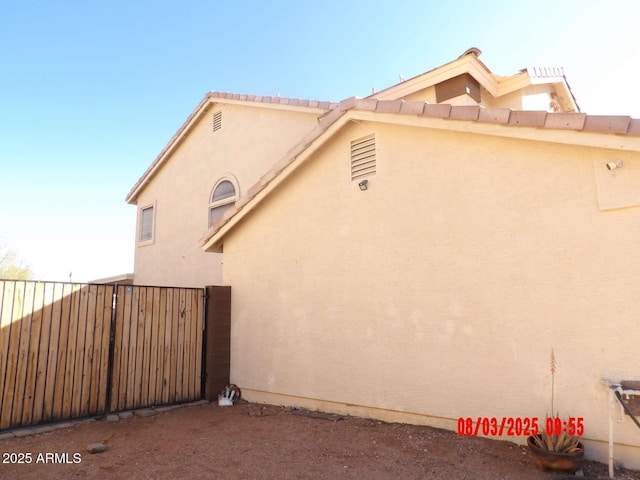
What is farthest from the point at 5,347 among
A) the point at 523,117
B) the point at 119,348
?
the point at 523,117

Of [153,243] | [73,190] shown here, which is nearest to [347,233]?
[153,243]

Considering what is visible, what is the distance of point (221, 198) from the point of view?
1188 centimetres

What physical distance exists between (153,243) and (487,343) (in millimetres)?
12169

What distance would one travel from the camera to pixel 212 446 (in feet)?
16.6

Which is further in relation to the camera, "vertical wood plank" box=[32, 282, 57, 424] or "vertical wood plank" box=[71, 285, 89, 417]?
"vertical wood plank" box=[71, 285, 89, 417]

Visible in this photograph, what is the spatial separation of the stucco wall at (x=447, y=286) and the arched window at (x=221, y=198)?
13.5 feet

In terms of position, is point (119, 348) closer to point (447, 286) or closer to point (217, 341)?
point (217, 341)

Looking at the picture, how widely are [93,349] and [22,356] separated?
3.12 ft

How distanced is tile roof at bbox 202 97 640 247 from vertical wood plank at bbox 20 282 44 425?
3921mm

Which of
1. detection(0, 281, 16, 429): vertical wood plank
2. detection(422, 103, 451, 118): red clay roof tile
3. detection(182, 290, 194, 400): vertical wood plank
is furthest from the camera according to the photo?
detection(182, 290, 194, 400): vertical wood plank

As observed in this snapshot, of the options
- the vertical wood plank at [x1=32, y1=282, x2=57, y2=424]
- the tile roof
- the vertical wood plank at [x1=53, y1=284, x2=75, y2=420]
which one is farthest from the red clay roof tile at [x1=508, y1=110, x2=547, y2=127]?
the vertical wood plank at [x1=32, y1=282, x2=57, y2=424]

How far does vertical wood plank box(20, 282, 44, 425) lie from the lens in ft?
19.0

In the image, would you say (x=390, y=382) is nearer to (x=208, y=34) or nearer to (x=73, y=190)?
(x=208, y=34)

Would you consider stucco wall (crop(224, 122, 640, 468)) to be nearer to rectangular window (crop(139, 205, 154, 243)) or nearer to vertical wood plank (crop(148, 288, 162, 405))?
vertical wood plank (crop(148, 288, 162, 405))
